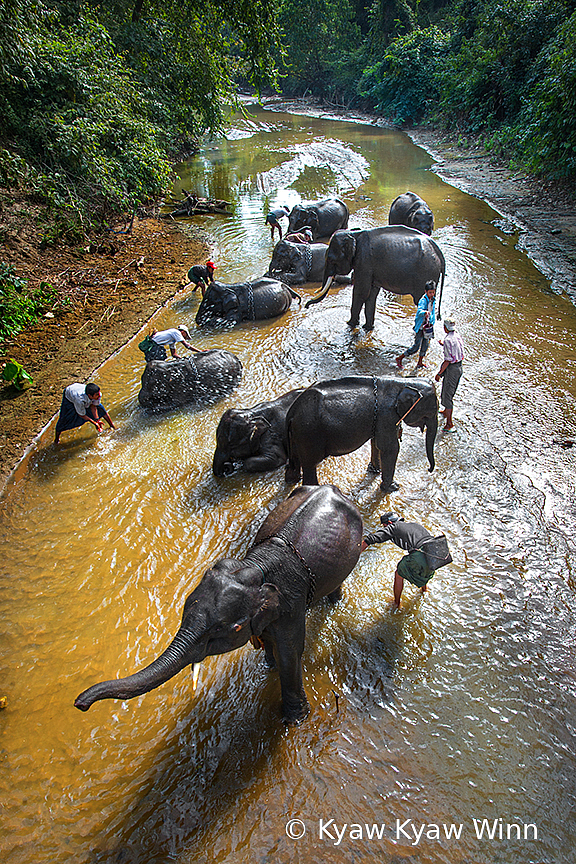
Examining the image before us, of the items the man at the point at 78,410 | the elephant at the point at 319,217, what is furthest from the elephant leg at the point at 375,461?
the elephant at the point at 319,217

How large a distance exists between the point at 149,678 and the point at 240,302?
348 inches


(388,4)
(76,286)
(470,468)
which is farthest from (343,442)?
(388,4)

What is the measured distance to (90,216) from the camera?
1466 centimetres

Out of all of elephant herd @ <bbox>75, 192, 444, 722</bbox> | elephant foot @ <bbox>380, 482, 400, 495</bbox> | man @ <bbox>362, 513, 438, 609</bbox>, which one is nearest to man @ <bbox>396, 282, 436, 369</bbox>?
elephant herd @ <bbox>75, 192, 444, 722</bbox>

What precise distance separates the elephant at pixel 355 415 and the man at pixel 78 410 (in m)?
3.15

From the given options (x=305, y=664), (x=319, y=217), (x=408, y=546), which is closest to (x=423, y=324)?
(x=408, y=546)

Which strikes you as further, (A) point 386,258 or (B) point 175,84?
(B) point 175,84

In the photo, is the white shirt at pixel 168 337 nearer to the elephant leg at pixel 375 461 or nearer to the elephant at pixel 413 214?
the elephant leg at pixel 375 461

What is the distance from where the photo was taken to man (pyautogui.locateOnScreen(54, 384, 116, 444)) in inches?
292

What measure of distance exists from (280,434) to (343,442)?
1.33m

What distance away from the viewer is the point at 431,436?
653 cm

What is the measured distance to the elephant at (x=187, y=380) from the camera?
827 centimetres

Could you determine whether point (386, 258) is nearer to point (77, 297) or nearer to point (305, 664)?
point (77, 297)

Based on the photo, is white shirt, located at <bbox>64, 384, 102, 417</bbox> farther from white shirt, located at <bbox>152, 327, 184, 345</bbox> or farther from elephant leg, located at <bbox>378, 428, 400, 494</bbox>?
elephant leg, located at <bbox>378, 428, 400, 494</bbox>
